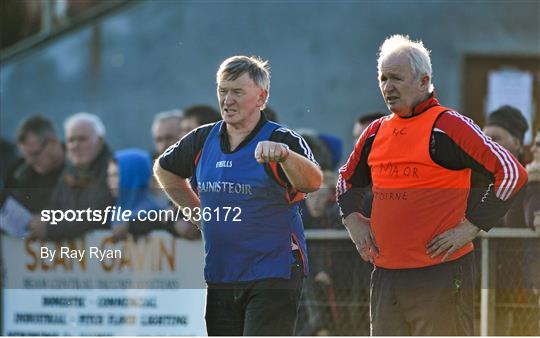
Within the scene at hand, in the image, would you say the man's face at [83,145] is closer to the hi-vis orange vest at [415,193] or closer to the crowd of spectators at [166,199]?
the crowd of spectators at [166,199]

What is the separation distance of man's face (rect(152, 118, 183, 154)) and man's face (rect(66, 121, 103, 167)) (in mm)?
376

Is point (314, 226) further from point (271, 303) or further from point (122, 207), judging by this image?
point (271, 303)

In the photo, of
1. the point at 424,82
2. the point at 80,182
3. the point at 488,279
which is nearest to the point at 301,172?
the point at 424,82

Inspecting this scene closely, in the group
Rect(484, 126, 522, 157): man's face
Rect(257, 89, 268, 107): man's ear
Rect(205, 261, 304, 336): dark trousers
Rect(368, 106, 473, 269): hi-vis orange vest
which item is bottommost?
Rect(205, 261, 304, 336): dark trousers

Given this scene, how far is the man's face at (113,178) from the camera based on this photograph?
5.82 meters

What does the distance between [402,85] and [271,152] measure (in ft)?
1.77

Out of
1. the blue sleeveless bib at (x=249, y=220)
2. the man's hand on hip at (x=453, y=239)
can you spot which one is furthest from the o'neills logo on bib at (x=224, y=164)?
the man's hand on hip at (x=453, y=239)

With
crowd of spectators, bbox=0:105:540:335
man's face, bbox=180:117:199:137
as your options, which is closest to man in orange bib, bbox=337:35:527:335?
crowd of spectators, bbox=0:105:540:335

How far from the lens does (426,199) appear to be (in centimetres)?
455

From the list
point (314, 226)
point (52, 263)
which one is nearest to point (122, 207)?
point (52, 263)

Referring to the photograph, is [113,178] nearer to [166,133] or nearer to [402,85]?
[166,133]

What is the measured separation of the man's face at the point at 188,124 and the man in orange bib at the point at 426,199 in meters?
1.58

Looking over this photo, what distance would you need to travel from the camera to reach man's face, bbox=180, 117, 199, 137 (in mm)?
6039

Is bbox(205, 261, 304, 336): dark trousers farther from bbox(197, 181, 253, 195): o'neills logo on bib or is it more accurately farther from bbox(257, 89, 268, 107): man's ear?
bbox(257, 89, 268, 107): man's ear
